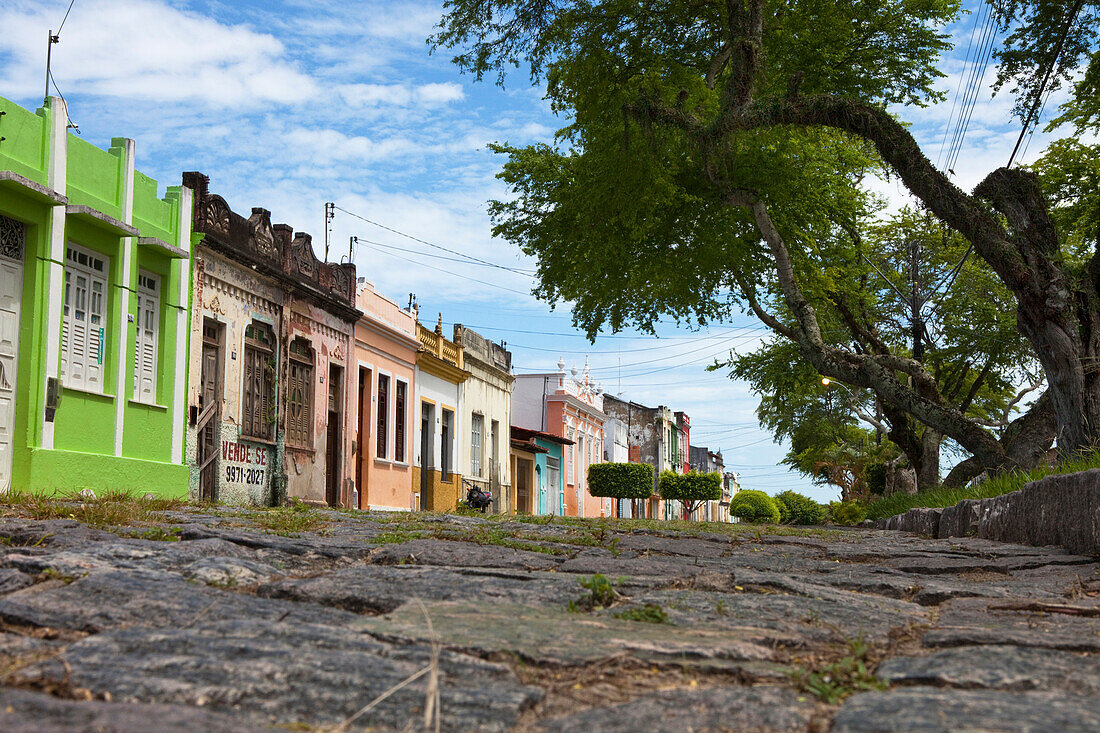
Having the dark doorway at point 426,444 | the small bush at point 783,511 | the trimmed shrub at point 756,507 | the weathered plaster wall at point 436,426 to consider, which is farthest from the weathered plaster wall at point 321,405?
the small bush at point 783,511

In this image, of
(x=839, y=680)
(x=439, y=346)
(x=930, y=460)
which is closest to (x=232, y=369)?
(x=439, y=346)

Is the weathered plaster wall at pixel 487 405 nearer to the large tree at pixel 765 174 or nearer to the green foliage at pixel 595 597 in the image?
the large tree at pixel 765 174

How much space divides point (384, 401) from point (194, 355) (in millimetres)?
7930

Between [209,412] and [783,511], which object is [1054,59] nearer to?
[209,412]

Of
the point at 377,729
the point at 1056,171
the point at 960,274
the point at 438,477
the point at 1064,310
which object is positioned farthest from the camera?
the point at 438,477

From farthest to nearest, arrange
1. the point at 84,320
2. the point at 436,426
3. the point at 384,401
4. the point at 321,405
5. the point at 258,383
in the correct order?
the point at 436,426, the point at 384,401, the point at 321,405, the point at 258,383, the point at 84,320

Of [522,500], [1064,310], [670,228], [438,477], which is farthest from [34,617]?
[522,500]

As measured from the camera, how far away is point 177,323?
566 inches

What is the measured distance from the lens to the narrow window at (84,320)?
12.2 meters

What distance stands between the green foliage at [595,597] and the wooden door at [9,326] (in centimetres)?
955

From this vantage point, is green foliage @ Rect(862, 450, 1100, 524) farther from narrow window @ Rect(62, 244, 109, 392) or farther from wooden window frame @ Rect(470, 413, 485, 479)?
wooden window frame @ Rect(470, 413, 485, 479)

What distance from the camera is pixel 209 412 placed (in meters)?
15.5

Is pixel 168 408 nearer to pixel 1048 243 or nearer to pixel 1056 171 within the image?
pixel 1048 243

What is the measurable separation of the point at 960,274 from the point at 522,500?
56.3 feet
